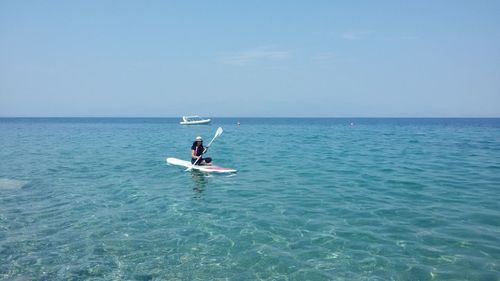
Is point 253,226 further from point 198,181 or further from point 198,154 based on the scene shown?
point 198,154

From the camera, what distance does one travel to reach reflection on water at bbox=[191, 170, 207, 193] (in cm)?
2062

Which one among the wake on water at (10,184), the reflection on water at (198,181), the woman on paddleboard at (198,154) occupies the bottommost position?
the wake on water at (10,184)

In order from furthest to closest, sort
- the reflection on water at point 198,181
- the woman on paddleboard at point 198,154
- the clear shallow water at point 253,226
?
the woman on paddleboard at point 198,154
the reflection on water at point 198,181
the clear shallow water at point 253,226

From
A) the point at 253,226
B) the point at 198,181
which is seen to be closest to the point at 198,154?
the point at 198,181

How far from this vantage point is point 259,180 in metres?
22.8

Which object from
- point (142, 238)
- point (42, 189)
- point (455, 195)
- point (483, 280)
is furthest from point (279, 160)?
point (483, 280)

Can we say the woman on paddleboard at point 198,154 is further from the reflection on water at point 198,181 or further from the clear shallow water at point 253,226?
the clear shallow water at point 253,226

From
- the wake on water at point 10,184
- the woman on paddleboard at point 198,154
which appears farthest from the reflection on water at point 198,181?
the wake on water at point 10,184

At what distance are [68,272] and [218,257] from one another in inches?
154

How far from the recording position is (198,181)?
22.9 m

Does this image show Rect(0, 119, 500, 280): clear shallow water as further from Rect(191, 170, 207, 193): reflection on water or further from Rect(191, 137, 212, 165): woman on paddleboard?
Rect(191, 137, 212, 165): woman on paddleboard

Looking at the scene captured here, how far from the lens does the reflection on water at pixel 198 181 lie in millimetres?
20625

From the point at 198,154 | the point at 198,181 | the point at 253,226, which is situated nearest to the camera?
the point at 253,226

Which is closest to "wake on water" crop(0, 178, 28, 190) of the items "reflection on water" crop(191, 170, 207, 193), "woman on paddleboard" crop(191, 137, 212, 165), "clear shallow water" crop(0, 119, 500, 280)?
"clear shallow water" crop(0, 119, 500, 280)
